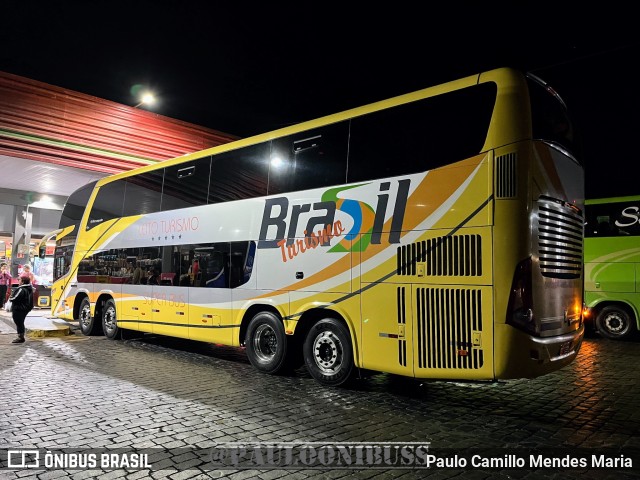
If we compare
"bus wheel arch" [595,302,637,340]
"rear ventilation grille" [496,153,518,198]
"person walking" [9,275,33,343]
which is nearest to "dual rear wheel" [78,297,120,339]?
"person walking" [9,275,33,343]

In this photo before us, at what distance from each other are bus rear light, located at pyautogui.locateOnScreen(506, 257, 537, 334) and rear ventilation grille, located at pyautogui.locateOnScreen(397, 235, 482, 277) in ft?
1.35

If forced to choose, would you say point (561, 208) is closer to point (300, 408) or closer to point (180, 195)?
point (300, 408)

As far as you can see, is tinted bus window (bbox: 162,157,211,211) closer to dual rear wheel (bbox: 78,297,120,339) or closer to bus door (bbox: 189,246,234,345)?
bus door (bbox: 189,246,234,345)

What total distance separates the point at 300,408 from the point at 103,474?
250 cm

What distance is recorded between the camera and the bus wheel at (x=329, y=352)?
6746 millimetres

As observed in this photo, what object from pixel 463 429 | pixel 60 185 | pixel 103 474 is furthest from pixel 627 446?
pixel 60 185

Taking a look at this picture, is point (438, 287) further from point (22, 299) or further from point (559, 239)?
point (22, 299)

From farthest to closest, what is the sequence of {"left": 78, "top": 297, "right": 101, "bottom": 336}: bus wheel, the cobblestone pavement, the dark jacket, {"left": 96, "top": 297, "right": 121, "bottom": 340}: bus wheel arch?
1. {"left": 78, "top": 297, "right": 101, "bottom": 336}: bus wheel
2. {"left": 96, "top": 297, "right": 121, "bottom": 340}: bus wheel arch
3. the dark jacket
4. the cobblestone pavement

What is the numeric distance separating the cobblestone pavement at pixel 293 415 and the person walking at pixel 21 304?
106 inches

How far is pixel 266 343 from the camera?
8031 millimetres

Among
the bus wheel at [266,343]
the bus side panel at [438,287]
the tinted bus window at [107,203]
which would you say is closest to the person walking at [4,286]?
the tinted bus window at [107,203]

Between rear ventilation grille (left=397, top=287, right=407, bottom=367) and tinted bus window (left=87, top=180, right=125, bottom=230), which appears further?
tinted bus window (left=87, top=180, right=125, bottom=230)

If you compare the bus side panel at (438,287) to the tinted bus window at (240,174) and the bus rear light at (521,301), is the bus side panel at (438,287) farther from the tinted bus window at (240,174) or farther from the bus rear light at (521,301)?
the tinted bus window at (240,174)

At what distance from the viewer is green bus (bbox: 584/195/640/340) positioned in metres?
12.8
